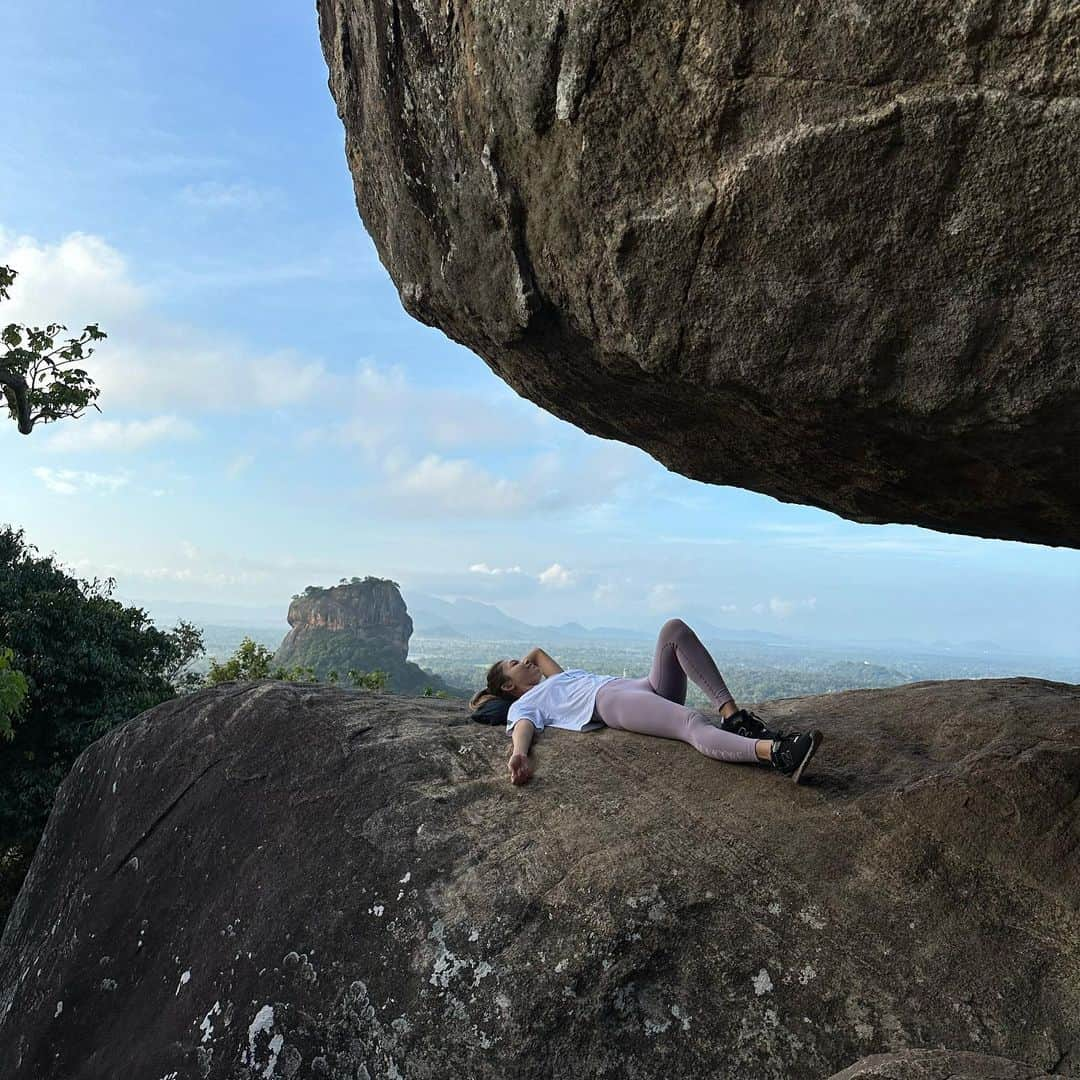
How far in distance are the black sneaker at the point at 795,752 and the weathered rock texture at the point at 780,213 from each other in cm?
178

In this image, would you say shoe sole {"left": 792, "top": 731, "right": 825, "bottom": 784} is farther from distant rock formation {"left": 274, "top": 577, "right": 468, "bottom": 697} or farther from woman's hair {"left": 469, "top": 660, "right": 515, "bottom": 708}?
distant rock formation {"left": 274, "top": 577, "right": 468, "bottom": 697}

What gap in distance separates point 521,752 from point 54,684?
13.4 metres

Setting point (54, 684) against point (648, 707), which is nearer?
point (648, 707)

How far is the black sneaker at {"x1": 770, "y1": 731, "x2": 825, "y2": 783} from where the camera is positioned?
6141mm

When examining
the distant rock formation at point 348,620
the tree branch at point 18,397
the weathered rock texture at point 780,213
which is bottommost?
the distant rock formation at point 348,620

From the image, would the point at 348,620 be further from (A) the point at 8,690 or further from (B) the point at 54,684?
(A) the point at 8,690

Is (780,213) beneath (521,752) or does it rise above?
above

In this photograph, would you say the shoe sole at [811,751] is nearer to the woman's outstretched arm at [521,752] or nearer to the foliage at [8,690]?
the woman's outstretched arm at [521,752]

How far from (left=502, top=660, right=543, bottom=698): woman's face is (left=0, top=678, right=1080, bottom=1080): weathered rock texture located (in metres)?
0.71

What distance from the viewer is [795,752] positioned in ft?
20.3

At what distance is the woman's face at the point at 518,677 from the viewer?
830cm

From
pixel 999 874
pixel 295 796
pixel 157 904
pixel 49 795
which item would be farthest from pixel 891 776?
pixel 49 795

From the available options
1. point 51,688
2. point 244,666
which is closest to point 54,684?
point 51,688

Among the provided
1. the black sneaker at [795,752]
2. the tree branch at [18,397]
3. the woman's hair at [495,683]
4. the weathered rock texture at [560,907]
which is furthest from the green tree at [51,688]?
the black sneaker at [795,752]
